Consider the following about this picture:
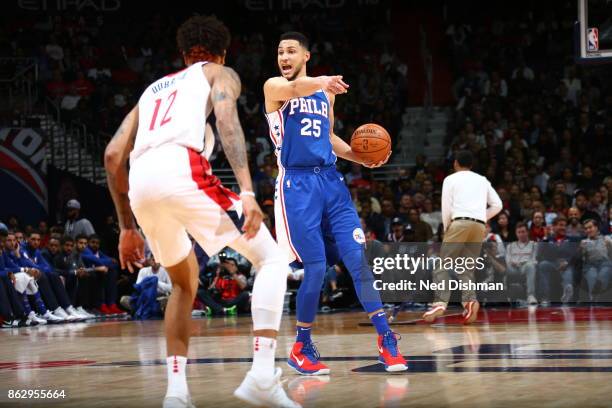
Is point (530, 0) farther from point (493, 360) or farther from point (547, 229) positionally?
point (493, 360)

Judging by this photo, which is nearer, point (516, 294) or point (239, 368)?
point (239, 368)

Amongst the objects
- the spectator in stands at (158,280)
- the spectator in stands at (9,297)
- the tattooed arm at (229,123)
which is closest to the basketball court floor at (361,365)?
the tattooed arm at (229,123)

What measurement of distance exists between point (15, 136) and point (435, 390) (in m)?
14.1

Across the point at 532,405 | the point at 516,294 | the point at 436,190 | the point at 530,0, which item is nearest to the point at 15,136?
the point at 436,190

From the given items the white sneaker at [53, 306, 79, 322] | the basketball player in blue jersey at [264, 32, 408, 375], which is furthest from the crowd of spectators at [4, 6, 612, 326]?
the basketball player in blue jersey at [264, 32, 408, 375]

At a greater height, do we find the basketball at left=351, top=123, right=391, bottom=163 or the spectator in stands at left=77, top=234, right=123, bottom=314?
the basketball at left=351, top=123, right=391, bottom=163

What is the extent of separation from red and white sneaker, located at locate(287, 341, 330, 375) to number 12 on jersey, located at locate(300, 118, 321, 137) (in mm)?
1354

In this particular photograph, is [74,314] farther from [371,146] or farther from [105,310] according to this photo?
[371,146]

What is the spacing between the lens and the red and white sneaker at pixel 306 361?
20.9ft

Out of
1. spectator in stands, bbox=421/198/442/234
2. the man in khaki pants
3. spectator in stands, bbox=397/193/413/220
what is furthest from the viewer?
spectator in stands, bbox=397/193/413/220

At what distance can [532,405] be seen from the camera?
4.72m

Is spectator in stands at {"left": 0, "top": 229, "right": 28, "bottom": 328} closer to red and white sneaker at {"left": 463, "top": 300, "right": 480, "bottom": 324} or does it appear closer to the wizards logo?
the wizards logo

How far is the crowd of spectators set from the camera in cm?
1438

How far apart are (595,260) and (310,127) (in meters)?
7.79
